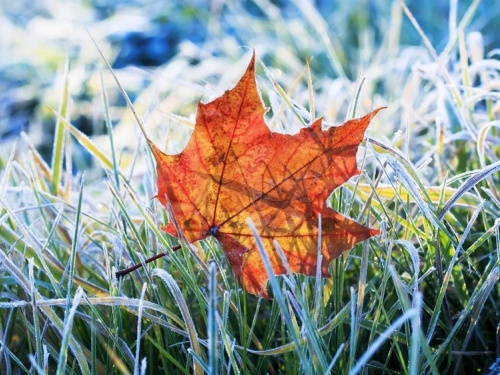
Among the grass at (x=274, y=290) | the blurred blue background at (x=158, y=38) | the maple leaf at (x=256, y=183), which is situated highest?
the blurred blue background at (x=158, y=38)

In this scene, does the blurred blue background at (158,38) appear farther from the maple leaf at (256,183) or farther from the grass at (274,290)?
the maple leaf at (256,183)

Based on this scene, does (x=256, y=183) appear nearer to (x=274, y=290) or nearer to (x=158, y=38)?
(x=274, y=290)

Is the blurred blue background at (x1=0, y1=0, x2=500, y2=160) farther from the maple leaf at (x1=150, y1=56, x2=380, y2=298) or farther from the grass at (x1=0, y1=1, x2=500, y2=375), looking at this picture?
the maple leaf at (x1=150, y1=56, x2=380, y2=298)

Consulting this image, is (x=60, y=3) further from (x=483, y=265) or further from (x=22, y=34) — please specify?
(x=483, y=265)

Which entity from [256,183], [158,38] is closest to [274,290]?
[256,183]

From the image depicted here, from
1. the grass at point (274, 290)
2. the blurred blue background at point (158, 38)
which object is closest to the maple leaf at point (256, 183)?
the grass at point (274, 290)

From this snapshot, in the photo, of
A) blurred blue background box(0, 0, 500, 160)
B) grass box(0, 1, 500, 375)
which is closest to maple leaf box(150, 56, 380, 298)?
grass box(0, 1, 500, 375)
